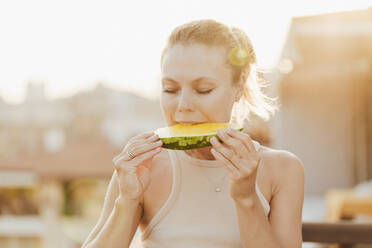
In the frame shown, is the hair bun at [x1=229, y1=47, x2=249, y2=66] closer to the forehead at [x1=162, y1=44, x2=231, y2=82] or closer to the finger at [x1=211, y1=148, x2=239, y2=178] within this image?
the forehead at [x1=162, y1=44, x2=231, y2=82]

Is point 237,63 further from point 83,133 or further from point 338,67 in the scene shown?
point 83,133

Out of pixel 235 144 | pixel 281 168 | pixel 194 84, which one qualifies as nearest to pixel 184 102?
pixel 194 84

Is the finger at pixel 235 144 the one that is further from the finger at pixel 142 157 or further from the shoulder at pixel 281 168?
the shoulder at pixel 281 168

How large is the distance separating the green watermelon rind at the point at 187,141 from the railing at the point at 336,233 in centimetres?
85

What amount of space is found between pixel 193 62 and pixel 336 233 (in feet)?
3.98

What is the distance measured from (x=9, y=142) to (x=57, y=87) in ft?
58.4

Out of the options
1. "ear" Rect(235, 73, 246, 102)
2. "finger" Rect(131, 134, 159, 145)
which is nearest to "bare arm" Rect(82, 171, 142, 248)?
"finger" Rect(131, 134, 159, 145)

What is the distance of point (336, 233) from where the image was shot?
238cm

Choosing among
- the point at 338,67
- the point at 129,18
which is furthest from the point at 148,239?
the point at 129,18

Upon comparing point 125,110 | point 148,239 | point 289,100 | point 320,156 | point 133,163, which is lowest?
point 125,110

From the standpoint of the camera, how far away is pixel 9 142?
3644 cm

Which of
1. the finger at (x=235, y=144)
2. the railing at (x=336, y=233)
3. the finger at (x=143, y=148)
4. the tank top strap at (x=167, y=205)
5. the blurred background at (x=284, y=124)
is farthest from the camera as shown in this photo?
the blurred background at (x=284, y=124)

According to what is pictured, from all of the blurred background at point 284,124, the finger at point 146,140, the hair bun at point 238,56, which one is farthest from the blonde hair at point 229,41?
the finger at point 146,140

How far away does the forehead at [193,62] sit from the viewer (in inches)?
77.4
